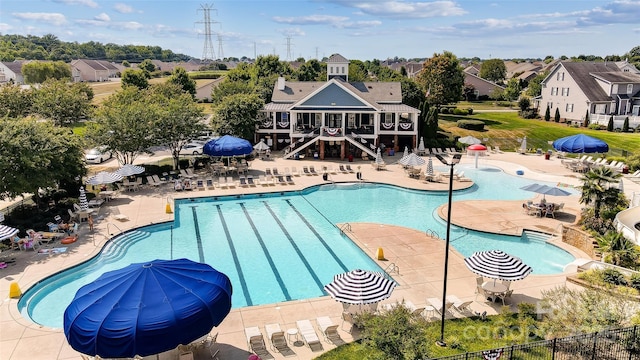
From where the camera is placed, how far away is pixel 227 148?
35156mm

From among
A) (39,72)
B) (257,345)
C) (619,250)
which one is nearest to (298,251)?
(257,345)

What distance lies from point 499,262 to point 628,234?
345 inches

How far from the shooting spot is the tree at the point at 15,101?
52241 millimetres

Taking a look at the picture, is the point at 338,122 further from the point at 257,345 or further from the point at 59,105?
the point at 257,345

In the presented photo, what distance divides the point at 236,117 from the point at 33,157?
20.8 metres

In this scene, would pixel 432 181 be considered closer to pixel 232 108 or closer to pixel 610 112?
pixel 232 108

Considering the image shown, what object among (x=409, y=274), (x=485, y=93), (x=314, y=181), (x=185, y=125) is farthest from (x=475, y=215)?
(x=485, y=93)

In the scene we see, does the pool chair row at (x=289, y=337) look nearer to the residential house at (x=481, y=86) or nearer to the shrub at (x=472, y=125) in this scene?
the shrub at (x=472, y=125)

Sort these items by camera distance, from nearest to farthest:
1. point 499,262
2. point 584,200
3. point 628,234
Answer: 1. point 499,262
2. point 628,234
3. point 584,200

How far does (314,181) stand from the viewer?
3556 cm

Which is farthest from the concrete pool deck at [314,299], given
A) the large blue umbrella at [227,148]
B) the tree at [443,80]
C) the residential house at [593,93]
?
the tree at [443,80]

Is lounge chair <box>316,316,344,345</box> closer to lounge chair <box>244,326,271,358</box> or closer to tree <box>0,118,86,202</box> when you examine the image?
lounge chair <box>244,326,271,358</box>

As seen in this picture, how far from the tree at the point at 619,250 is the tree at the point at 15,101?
57.3 metres

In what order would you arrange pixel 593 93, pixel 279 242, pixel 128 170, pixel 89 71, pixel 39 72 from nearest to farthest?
1. pixel 279 242
2. pixel 128 170
3. pixel 593 93
4. pixel 39 72
5. pixel 89 71
